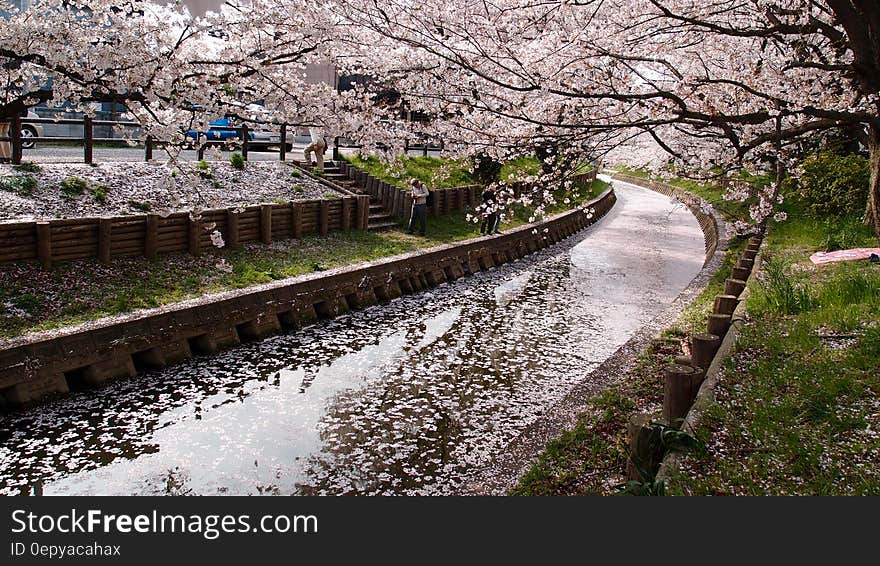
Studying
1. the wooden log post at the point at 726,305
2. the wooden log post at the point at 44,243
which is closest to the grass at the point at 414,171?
the wooden log post at the point at 44,243

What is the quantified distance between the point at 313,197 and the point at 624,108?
10.4 metres

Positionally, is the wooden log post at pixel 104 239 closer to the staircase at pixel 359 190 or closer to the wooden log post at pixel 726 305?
the staircase at pixel 359 190

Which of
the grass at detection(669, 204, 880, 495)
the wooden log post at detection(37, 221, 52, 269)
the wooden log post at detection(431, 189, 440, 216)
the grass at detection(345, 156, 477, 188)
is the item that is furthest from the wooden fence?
the grass at detection(669, 204, 880, 495)

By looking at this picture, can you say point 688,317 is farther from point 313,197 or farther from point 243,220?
point 313,197

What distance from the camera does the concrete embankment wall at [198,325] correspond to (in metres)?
8.77

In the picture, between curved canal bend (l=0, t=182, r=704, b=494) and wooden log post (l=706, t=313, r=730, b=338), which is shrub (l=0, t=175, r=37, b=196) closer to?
curved canal bend (l=0, t=182, r=704, b=494)

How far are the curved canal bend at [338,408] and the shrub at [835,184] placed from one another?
20.1ft

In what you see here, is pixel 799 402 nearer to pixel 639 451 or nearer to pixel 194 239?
pixel 639 451

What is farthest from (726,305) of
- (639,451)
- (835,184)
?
(835,184)

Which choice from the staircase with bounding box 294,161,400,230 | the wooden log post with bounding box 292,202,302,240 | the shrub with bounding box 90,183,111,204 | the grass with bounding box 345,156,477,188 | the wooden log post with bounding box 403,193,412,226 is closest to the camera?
the shrub with bounding box 90,183,111,204

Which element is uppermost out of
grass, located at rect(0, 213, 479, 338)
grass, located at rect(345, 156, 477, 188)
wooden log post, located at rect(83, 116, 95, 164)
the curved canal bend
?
wooden log post, located at rect(83, 116, 95, 164)

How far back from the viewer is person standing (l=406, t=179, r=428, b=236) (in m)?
19.0

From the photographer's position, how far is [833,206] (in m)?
18.2

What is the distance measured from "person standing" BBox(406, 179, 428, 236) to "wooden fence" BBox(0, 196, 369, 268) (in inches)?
67.8
